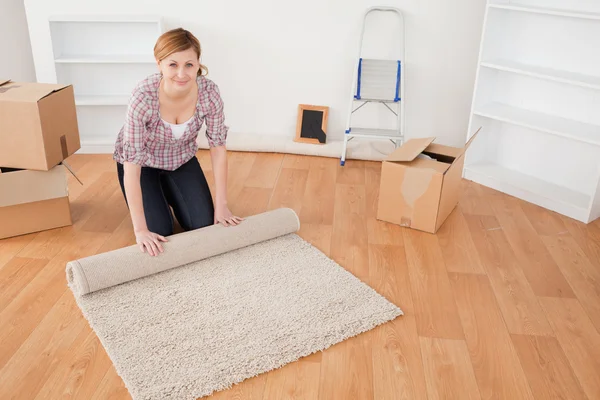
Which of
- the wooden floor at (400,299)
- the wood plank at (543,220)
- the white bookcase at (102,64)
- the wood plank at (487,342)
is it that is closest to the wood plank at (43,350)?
the wooden floor at (400,299)

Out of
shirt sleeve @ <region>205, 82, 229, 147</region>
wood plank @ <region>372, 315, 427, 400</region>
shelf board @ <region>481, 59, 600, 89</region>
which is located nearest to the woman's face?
shirt sleeve @ <region>205, 82, 229, 147</region>

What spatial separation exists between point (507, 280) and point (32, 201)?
2.12m

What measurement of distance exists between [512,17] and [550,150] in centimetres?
78

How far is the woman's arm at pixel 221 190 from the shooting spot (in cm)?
269

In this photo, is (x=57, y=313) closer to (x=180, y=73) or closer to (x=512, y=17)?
(x=180, y=73)

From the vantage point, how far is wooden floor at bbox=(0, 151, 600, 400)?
1954 millimetres

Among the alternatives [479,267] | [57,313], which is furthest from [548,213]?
[57,313]

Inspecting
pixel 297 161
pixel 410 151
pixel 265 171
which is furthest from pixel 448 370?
pixel 297 161

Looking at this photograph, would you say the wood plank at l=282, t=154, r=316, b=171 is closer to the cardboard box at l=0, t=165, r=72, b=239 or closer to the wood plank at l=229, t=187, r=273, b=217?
the wood plank at l=229, t=187, r=273, b=217

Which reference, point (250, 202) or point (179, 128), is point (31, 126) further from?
point (250, 202)

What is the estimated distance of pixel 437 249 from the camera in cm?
282

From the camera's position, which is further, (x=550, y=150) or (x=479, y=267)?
(x=550, y=150)

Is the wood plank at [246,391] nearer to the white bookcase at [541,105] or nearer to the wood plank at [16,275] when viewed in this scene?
the wood plank at [16,275]

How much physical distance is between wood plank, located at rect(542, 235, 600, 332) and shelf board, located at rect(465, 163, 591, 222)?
0.27m
